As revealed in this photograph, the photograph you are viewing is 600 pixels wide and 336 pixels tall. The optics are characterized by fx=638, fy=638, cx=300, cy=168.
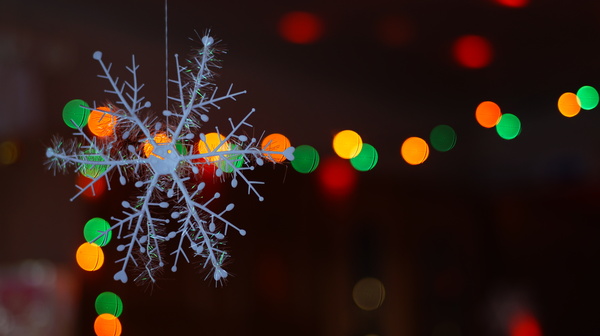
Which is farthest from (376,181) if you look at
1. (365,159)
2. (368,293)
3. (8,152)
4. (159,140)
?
(8,152)

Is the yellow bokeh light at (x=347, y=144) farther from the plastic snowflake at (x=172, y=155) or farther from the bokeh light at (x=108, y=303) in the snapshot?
the bokeh light at (x=108, y=303)

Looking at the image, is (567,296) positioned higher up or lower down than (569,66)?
lower down

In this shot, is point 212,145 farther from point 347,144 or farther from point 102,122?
point 347,144

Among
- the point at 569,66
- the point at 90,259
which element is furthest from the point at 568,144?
the point at 90,259

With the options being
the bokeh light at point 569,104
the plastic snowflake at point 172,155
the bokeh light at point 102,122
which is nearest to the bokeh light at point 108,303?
the plastic snowflake at point 172,155

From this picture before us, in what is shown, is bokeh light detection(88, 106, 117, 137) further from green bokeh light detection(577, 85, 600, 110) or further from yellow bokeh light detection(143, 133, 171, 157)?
green bokeh light detection(577, 85, 600, 110)

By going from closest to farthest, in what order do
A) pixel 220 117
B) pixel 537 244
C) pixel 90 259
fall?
1. pixel 220 117
2. pixel 537 244
3. pixel 90 259

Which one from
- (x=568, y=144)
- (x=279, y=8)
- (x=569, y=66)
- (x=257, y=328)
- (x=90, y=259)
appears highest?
(x=279, y=8)

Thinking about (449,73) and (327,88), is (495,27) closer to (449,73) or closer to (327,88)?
(449,73)
